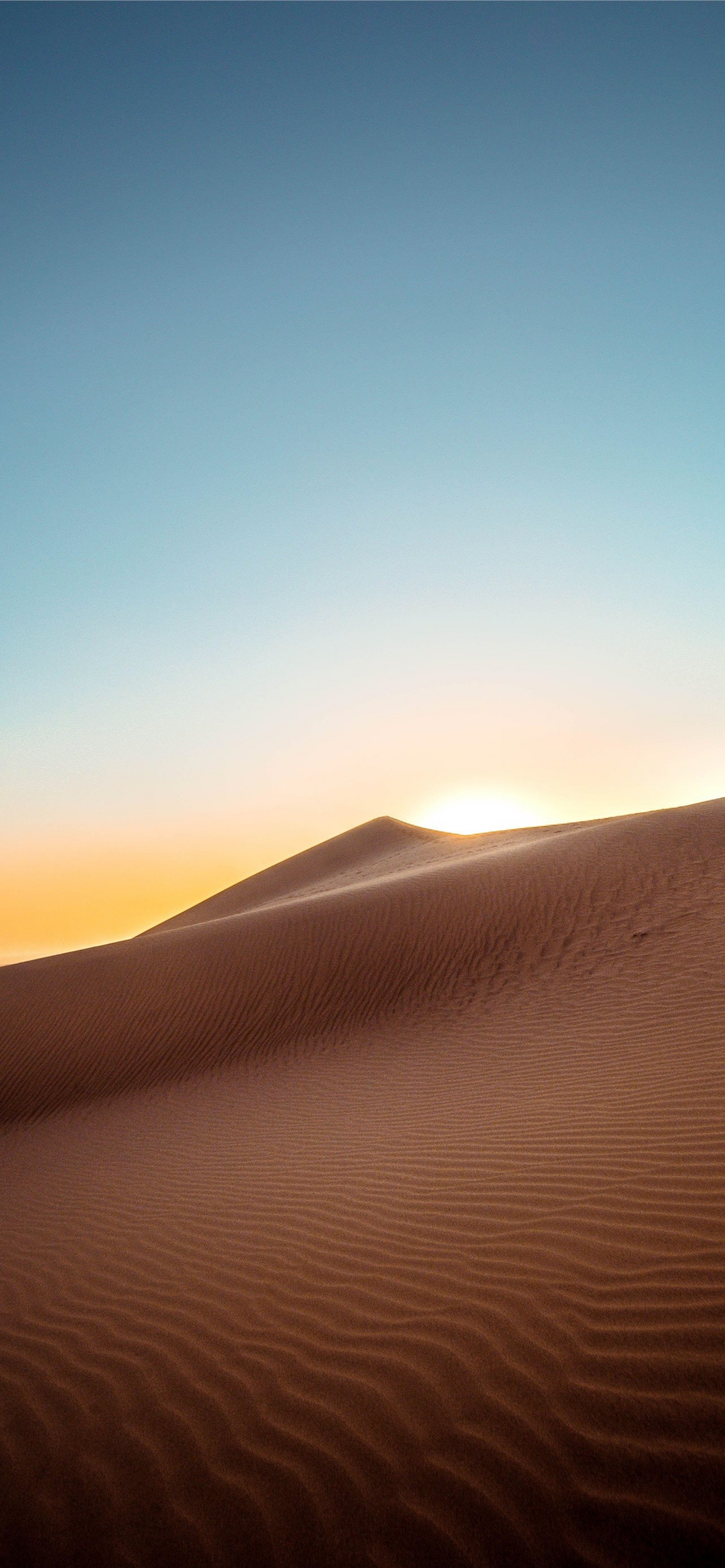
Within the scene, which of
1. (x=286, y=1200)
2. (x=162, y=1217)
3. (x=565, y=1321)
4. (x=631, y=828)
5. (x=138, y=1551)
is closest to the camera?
(x=138, y=1551)

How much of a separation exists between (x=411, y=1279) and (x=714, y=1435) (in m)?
1.63

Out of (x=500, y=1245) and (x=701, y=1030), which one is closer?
(x=500, y=1245)

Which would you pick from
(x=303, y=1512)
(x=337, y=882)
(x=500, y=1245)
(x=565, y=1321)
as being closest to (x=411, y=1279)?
(x=500, y=1245)

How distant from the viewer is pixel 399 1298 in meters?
3.59

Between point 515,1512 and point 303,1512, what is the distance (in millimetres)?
721

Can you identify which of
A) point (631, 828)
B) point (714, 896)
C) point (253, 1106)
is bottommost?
point (253, 1106)

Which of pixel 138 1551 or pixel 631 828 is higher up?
pixel 631 828

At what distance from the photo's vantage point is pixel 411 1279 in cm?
374

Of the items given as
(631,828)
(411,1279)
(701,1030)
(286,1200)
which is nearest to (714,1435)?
(411,1279)

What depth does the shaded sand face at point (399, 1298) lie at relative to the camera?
246 centimetres

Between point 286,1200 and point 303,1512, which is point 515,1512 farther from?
point 286,1200

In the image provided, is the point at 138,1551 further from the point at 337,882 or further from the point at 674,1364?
the point at 337,882

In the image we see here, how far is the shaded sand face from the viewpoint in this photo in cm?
246

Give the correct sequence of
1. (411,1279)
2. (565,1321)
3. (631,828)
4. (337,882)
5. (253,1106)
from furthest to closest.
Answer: (337,882) < (631,828) < (253,1106) < (411,1279) < (565,1321)
